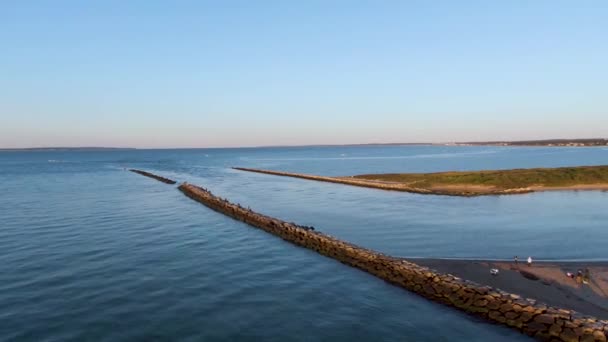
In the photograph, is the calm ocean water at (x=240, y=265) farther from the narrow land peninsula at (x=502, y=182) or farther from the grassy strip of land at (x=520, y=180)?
the grassy strip of land at (x=520, y=180)

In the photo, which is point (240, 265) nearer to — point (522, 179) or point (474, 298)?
point (474, 298)

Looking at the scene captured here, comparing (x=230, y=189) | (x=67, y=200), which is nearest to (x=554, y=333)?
(x=67, y=200)

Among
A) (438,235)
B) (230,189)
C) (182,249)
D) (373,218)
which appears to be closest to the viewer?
(182,249)

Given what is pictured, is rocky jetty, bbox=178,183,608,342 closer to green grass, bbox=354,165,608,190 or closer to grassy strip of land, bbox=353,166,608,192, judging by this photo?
grassy strip of land, bbox=353,166,608,192

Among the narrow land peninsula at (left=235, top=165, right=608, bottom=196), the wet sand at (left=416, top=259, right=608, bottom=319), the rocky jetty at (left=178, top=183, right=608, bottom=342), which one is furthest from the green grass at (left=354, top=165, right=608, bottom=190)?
the rocky jetty at (left=178, top=183, right=608, bottom=342)

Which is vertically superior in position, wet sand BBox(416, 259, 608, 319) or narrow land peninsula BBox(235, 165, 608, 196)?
narrow land peninsula BBox(235, 165, 608, 196)

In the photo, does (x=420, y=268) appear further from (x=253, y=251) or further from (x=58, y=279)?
(x=58, y=279)
